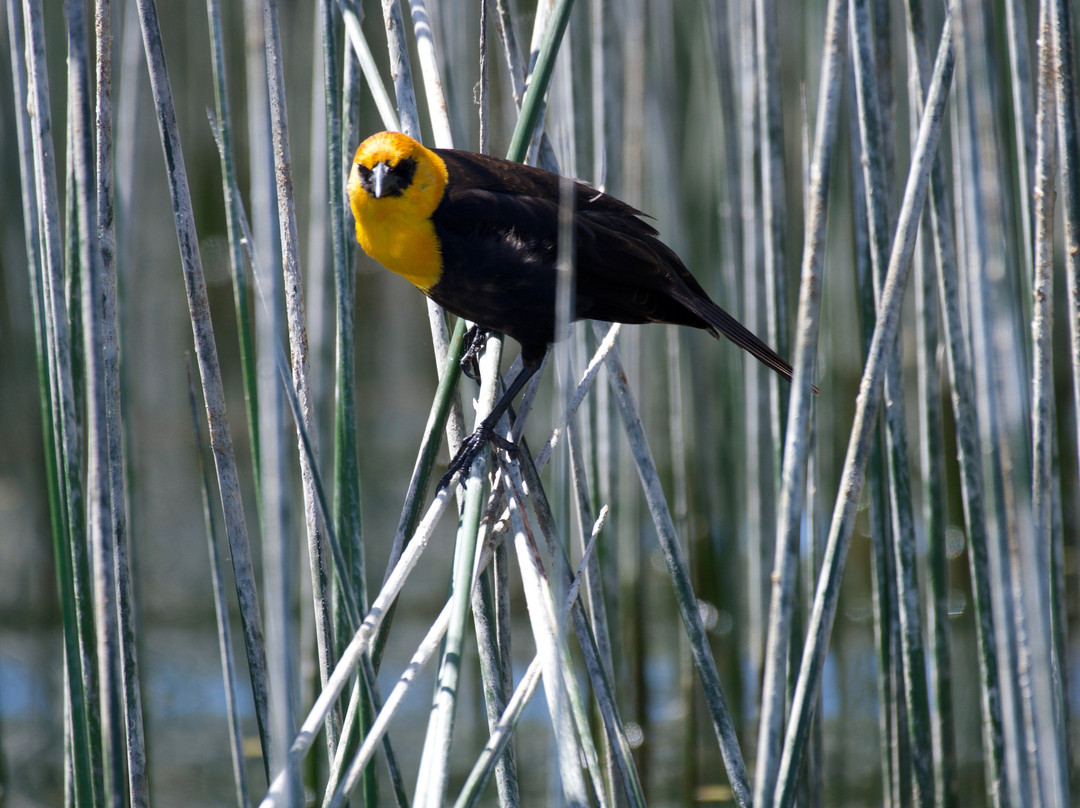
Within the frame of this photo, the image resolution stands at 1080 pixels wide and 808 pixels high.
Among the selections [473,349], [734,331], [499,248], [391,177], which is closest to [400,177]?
[391,177]

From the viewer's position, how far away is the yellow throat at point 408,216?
161 centimetres

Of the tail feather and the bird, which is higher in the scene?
the bird

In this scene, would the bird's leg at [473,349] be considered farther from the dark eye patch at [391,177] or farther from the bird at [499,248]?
the dark eye patch at [391,177]

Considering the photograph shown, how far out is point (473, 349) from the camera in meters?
1.88

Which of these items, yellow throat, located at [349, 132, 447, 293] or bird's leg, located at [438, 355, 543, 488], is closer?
bird's leg, located at [438, 355, 543, 488]

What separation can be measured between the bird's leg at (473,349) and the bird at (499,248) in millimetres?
170

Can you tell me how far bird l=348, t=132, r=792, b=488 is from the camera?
1.62m

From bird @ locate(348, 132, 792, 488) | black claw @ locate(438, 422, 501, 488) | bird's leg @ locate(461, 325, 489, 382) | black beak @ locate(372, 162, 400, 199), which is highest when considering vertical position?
black beak @ locate(372, 162, 400, 199)

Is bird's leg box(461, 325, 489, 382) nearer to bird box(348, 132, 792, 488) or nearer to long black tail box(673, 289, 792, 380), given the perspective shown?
bird box(348, 132, 792, 488)

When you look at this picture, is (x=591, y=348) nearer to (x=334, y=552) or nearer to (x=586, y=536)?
(x=586, y=536)

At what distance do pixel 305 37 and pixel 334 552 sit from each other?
376 centimetres

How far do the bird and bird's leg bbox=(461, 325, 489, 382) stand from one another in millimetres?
170

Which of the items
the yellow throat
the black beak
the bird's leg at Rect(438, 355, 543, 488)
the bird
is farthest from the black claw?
the black beak

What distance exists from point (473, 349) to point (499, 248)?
29cm
